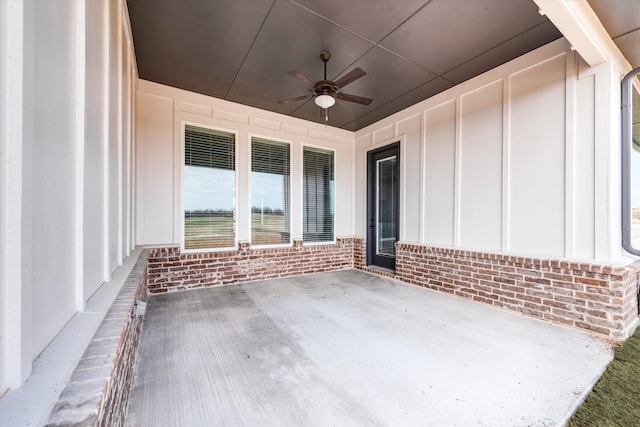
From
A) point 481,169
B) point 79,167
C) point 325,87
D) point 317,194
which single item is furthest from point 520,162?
point 79,167

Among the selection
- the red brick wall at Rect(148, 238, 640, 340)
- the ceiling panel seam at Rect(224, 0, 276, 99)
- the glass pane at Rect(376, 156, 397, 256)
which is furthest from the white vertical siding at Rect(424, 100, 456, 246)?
the ceiling panel seam at Rect(224, 0, 276, 99)

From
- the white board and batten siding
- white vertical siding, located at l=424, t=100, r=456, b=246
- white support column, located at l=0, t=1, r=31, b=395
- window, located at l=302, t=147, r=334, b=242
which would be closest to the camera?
white support column, located at l=0, t=1, r=31, b=395

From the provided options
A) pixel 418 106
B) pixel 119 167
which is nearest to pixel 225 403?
pixel 119 167

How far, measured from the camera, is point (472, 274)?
3904 mm

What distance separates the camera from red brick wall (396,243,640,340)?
2.72 metres

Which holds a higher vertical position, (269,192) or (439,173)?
(439,173)

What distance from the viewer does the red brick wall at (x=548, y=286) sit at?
8.93 feet

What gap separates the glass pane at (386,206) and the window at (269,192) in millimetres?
2050

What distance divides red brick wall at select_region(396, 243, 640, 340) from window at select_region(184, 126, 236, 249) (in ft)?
12.5

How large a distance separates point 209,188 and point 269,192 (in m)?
1.14

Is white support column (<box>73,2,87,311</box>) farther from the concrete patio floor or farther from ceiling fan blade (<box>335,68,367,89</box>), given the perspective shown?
ceiling fan blade (<box>335,68,367,89</box>)

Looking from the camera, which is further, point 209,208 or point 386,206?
point 386,206

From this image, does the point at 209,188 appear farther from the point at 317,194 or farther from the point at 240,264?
the point at 317,194

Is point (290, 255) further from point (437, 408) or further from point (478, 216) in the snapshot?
point (437, 408)
